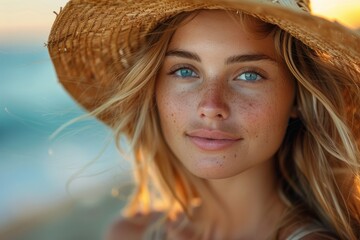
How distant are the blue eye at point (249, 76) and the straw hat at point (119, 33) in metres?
0.21

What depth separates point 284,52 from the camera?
2295 mm

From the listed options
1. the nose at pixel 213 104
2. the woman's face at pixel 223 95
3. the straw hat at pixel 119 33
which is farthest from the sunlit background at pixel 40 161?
the nose at pixel 213 104

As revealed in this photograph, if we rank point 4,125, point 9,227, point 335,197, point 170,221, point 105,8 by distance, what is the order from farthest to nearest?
point 4,125 → point 9,227 → point 170,221 → point 335,197 → point 105,8

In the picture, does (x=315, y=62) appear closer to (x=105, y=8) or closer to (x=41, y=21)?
(x=105, y=8)

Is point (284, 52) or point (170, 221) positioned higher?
point (284, 52)

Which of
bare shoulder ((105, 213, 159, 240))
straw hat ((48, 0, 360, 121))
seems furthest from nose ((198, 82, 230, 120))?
bare shoulder ((105, 213, 159, 240))

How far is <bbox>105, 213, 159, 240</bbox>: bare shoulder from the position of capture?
3029mm

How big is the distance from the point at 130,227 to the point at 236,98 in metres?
1.01

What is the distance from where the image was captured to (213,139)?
7.57 feet

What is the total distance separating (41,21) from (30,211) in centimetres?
264

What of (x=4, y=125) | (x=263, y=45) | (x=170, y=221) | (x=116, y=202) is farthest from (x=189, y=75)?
(x=4, y=125)

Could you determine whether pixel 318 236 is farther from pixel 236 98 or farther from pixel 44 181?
pixel 44 181

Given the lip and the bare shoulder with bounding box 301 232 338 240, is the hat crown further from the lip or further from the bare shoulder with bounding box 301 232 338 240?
the bare shoulder with bounding box 301 232 338 240

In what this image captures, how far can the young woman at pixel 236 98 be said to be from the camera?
225 centimetres
